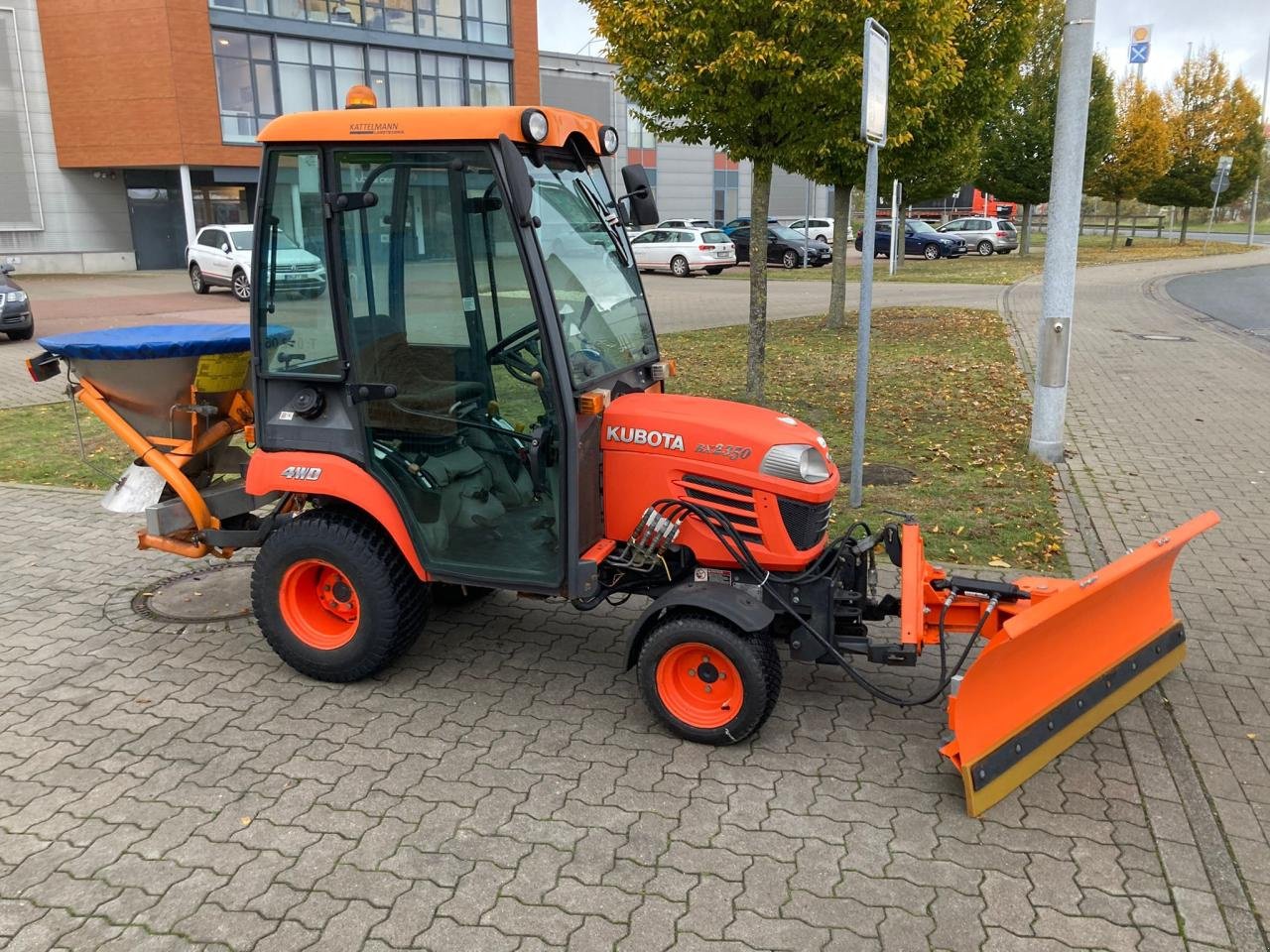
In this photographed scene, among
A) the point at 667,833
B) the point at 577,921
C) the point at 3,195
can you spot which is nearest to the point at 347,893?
the point at 577,921

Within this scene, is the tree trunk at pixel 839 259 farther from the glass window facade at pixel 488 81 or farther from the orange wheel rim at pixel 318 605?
the glass window facade at pixel 488 81

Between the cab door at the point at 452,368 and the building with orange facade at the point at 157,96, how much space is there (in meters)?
30.2

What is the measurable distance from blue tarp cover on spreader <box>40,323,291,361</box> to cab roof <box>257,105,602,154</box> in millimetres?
864

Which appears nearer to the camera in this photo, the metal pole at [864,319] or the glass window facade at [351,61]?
the metal pole at [864,319]

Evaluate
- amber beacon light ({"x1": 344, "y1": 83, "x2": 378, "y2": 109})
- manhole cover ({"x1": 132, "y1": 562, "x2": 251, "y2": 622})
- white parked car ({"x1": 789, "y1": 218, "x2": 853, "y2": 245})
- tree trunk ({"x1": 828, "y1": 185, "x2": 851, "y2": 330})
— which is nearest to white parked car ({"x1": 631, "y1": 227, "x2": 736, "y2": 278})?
white parked car ({"x1": 789, "y1": 218, "x2": 853, "y2": 245})

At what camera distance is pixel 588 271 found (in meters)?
4.31

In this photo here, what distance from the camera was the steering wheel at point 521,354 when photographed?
13.1 ft

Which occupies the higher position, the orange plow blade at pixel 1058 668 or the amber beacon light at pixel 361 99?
the amber beacon light at pixel 361 99

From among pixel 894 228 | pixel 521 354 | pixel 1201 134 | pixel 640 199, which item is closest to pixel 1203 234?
pixel 1201 134

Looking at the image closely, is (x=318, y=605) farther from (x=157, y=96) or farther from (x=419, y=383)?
(x=157, y=96)

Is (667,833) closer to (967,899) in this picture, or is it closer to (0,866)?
(967,899)

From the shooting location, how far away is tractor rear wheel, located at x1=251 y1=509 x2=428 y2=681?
173 inches

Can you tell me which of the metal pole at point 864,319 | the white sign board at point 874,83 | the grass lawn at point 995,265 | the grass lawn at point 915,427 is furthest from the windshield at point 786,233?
the white sign board at point 874,83

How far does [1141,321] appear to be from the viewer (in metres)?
17.2
